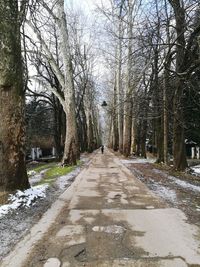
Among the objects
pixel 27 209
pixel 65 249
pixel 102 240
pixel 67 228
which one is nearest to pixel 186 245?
pixel 102 240

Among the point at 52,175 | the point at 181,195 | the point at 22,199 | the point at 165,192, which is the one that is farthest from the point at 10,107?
the point at 52,175

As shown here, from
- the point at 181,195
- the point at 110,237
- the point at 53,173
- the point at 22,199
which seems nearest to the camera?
the point at 110,237

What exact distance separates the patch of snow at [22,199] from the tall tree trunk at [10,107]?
237mm

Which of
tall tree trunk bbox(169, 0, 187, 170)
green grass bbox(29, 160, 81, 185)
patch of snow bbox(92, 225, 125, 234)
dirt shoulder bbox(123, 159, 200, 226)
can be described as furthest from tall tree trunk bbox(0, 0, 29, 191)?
tall tree trunk bbox(169, 0, 187, 170)

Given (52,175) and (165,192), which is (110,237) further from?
(52,175)

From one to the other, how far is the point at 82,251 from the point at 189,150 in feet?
132

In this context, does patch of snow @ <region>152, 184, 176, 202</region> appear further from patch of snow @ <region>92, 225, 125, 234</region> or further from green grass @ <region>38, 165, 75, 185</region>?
green grass @ <region>38, 165, 75, 185</region>

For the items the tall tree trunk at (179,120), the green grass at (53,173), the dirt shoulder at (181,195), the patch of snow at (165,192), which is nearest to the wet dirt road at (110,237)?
the dirt shoulder at (181,195)

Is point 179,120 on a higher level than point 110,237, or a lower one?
higher

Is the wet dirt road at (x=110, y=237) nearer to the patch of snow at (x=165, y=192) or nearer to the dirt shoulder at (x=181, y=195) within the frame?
the dirt shoulder at (x=181, y=195)

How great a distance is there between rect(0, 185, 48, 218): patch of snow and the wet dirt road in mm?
596

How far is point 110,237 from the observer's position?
6172 millimetres

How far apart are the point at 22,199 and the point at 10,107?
2.20 m

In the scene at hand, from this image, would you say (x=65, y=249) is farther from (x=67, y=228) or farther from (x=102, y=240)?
(x=67, y=228)
